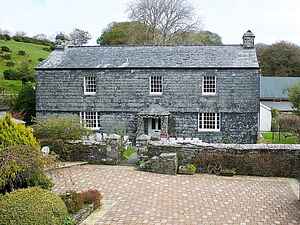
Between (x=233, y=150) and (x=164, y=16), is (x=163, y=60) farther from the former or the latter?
(x=164, y=16)

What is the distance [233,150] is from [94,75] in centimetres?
1428

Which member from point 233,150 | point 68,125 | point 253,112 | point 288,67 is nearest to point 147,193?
point 233,150

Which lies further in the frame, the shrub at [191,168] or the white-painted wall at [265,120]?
the white-painted wall at [265,120]

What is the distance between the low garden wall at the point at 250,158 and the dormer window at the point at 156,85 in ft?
35.1

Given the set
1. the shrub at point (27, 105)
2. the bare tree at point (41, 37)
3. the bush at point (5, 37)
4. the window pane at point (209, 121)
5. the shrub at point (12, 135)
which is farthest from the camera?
the bare tree at point (41, 37)

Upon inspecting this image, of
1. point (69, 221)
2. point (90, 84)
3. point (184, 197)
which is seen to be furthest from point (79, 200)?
point (90, 84)

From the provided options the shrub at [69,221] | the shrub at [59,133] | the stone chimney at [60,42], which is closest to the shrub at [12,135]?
the shrub at [69,221]

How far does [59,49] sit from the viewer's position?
33781 mm

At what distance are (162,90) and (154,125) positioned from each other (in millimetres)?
2549

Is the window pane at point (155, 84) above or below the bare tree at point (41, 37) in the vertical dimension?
below

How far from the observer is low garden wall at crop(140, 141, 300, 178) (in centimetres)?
2038

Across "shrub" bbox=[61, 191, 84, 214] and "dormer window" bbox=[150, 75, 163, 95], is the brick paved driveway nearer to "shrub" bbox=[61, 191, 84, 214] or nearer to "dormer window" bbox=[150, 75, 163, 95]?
"shrub" bbox=[61, 191, 84, 214]

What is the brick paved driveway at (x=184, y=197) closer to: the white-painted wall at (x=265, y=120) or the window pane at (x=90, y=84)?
the window pane at (x=90, y=84)

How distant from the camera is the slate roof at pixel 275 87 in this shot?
190 ft
